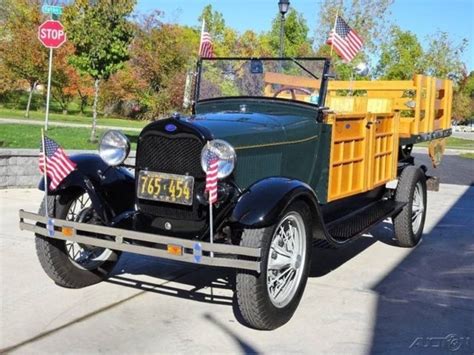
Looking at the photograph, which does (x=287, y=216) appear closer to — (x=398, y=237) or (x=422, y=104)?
(x=398, y=237)

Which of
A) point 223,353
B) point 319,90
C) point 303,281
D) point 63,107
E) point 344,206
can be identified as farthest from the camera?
point 63,107

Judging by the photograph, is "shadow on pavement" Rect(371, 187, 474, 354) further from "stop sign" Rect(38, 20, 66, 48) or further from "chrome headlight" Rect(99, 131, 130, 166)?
"stop sign" Rect(38, 20, 66, 48)

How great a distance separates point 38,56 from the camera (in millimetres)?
29219

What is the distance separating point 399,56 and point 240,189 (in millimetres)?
23292

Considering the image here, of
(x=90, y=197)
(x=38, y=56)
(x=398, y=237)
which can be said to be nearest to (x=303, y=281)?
(x=90, y=197)

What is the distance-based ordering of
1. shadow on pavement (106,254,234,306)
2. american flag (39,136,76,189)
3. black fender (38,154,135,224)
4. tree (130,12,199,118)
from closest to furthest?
american flag (39,136,76,189), black fender (38,154,135,224), shadow on pavement (106,254,234,306), tree (130,12,199,118)

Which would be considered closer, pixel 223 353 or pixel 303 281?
pixel 223 353

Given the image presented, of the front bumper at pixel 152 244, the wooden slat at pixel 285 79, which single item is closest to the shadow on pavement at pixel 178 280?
the front bumper at pixel 152 244

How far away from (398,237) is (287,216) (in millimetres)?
2855

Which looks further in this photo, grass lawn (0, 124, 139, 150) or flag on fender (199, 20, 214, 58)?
grass lawn (0, 124, 139, 150)

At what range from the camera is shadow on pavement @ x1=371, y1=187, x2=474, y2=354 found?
12.8 feet

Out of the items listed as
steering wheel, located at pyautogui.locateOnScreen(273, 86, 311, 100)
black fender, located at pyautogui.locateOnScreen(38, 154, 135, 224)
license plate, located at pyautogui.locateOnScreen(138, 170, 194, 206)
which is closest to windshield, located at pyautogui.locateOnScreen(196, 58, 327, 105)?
steering wheel, located at pyautogui.locateOnScreen(273, 86, 311, 100)

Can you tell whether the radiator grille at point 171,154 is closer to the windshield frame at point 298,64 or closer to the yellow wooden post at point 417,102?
the windshield frame at point 298,64

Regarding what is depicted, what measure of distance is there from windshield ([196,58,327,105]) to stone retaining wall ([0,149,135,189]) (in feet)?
11.1
